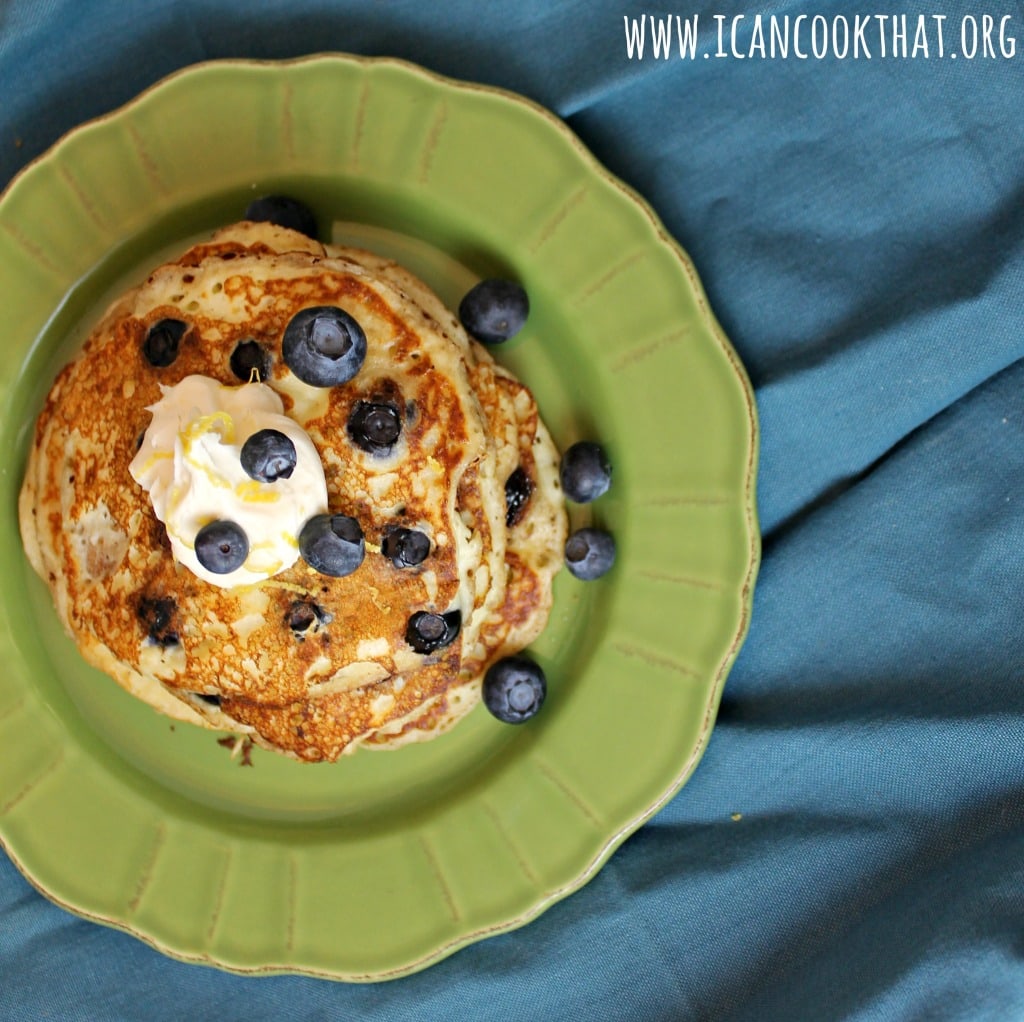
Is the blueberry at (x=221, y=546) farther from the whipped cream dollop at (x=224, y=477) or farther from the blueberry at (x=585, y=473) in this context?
the blueberry at (x=585, y=473)

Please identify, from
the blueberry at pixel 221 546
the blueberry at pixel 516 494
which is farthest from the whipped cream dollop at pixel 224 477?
the blueberry at pixel 516 494

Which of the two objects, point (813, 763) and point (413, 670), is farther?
point (813, 763)

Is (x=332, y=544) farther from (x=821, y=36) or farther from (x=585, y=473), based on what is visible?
(x=821, y=36)

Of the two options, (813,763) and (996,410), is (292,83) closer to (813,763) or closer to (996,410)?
(996,410)

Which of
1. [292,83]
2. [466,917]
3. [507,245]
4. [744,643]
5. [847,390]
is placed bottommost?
[466,917]

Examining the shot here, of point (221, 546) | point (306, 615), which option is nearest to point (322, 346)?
point (221, 546)

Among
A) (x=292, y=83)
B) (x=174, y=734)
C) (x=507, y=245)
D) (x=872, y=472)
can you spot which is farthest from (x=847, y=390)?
(x=174, y=734)
